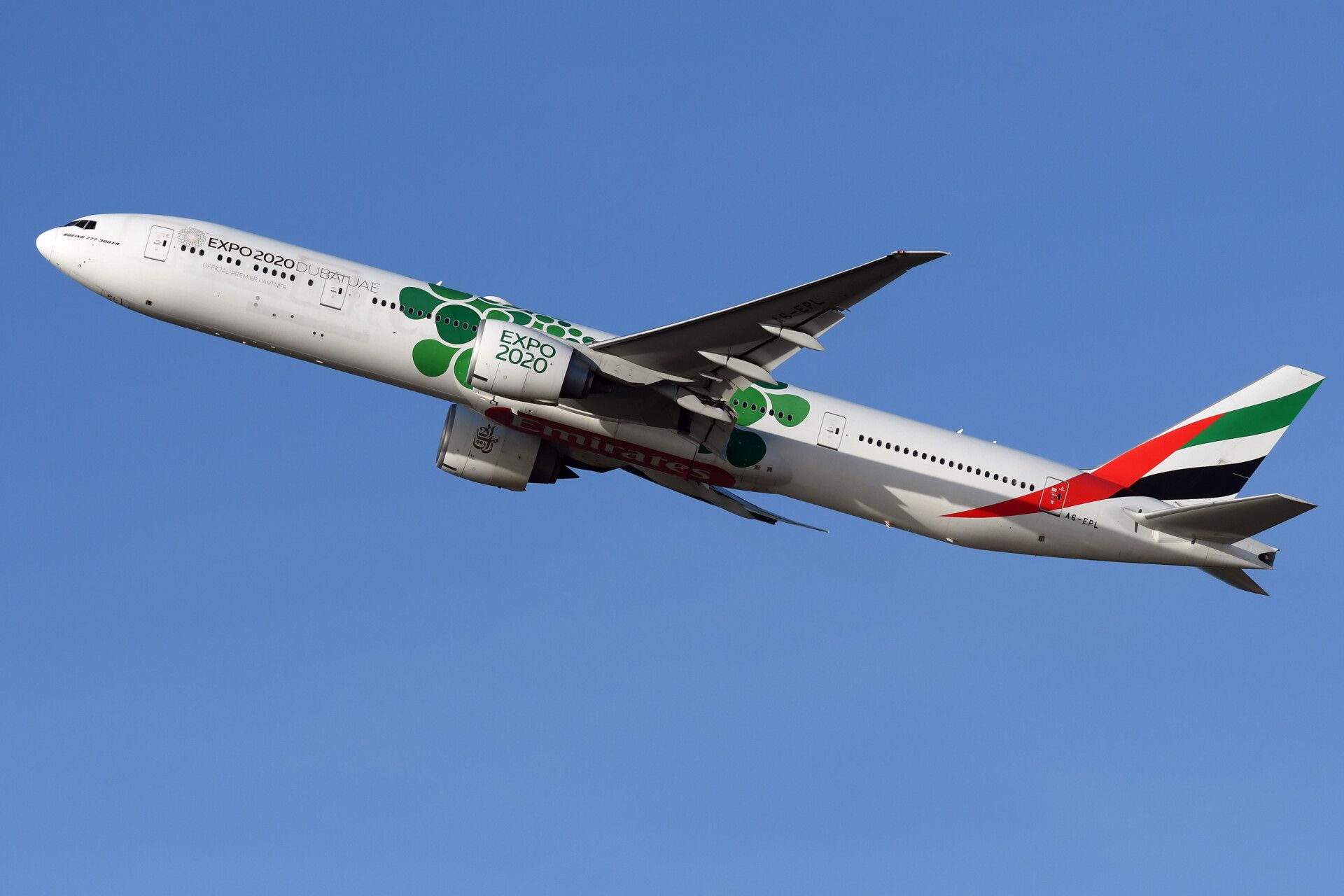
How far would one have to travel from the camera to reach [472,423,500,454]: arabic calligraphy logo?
40.8 metres

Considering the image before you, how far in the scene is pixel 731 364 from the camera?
36812 millimetres

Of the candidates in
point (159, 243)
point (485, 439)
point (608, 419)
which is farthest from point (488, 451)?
point (159, 243)

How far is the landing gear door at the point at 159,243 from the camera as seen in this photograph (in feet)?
126

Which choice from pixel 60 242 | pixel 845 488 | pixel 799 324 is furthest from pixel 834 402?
pixel 60 242

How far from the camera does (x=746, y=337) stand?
3612cm

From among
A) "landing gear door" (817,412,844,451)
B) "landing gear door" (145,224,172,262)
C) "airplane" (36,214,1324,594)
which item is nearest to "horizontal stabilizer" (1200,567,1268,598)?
"airplane" (36,214,1324,594)

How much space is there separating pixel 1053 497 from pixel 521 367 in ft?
48.7

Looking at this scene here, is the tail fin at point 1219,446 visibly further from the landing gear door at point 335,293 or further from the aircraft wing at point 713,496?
the landing gear door at point 335,293

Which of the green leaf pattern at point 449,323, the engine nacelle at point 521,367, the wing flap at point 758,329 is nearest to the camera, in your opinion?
the wing flap at point 758,329

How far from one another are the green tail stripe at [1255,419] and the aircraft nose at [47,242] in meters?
30.6

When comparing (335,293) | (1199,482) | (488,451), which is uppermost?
(1199,482)

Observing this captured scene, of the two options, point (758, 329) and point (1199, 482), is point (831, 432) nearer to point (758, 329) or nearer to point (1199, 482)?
point (758, 329)

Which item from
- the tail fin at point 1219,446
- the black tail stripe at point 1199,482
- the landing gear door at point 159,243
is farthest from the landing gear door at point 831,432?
the landing gear door at point 159,243

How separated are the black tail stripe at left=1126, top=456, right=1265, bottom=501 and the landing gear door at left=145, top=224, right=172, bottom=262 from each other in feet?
85.5
